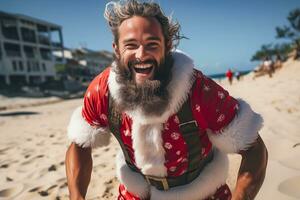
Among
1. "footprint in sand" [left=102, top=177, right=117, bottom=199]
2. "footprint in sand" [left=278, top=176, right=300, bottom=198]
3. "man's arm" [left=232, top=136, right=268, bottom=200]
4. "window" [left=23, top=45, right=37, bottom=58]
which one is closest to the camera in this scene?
"man's arm" [left=232, top=136, right=268, bottom=200]

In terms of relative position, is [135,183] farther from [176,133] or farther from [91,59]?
[91,59]

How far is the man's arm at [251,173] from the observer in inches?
73.1

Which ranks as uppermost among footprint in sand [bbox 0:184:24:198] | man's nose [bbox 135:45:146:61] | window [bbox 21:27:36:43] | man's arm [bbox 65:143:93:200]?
window [bbox 21:27:36:43]

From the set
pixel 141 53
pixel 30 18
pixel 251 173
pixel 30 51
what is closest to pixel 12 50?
pixel 30 51

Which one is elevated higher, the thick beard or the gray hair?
the gray hair

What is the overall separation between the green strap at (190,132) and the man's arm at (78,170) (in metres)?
0.78

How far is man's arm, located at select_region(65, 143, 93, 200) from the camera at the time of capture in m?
2.18

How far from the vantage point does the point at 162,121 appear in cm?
199

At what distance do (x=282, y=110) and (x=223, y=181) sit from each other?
194 inches

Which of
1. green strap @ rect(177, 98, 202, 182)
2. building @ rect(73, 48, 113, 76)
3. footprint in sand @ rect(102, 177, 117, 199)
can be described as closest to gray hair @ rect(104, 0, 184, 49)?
green strap @ rect(177, 98, 202, 182)

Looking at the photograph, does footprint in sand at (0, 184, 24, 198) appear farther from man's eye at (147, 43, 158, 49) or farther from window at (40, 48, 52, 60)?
window at (40, 48, 52, 60)

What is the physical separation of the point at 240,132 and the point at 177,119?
41 centimetres

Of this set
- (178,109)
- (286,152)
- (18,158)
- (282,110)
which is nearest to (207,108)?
(178,109)

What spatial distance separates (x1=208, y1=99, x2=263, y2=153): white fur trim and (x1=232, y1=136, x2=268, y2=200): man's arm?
6 cm
